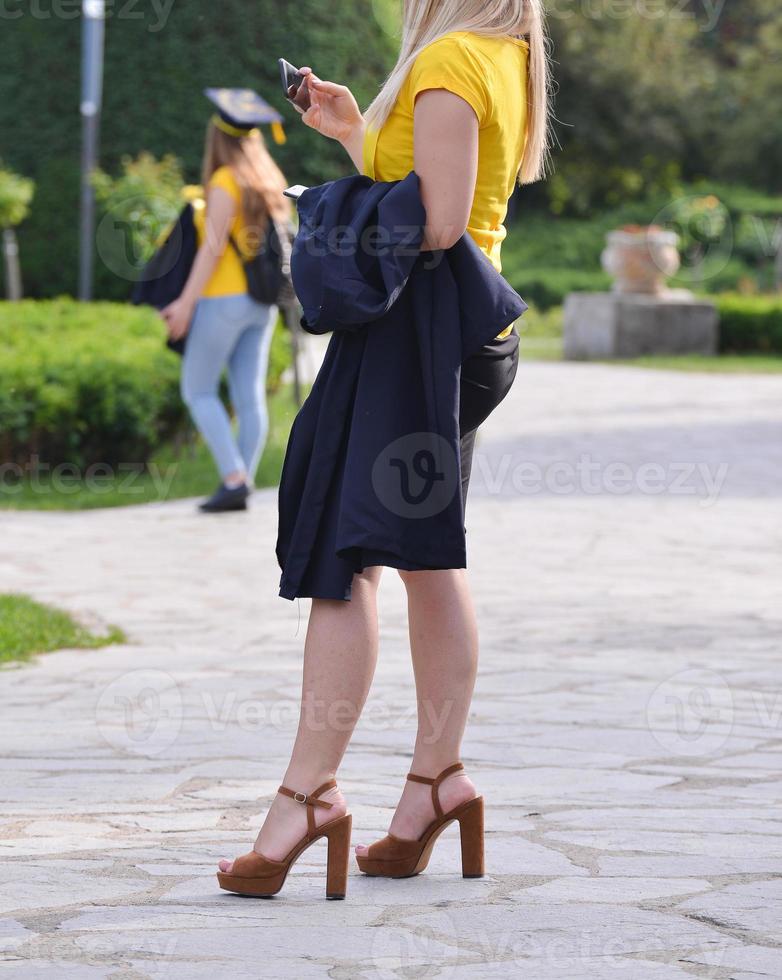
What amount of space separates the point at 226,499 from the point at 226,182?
148 cm

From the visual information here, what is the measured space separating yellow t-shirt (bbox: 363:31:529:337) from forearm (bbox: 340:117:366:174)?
17 mm

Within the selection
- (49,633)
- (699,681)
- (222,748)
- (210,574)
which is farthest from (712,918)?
(210,574)

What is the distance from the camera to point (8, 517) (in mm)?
7738

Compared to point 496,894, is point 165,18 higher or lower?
higher

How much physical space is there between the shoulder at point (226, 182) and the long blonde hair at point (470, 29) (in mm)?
4496

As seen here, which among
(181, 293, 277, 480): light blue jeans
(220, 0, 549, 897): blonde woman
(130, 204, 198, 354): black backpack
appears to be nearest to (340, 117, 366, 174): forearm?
(220, 0, 549, 897): blonde woman

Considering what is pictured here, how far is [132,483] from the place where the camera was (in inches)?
344

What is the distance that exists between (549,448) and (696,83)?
84.2 ft

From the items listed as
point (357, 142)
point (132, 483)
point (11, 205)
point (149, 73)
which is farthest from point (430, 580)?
point (149, 73)

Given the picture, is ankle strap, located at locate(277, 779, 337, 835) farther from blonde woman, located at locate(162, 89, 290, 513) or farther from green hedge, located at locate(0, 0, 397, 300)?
green hedge, located at locate(0, 0, 397, 300)

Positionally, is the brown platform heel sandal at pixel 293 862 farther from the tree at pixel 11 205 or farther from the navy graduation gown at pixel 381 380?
the tree at pixel 11 205

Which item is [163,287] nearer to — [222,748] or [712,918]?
[222,748]

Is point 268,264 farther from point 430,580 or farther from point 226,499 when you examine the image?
point 430,580

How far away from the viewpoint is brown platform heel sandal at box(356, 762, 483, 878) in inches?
110
